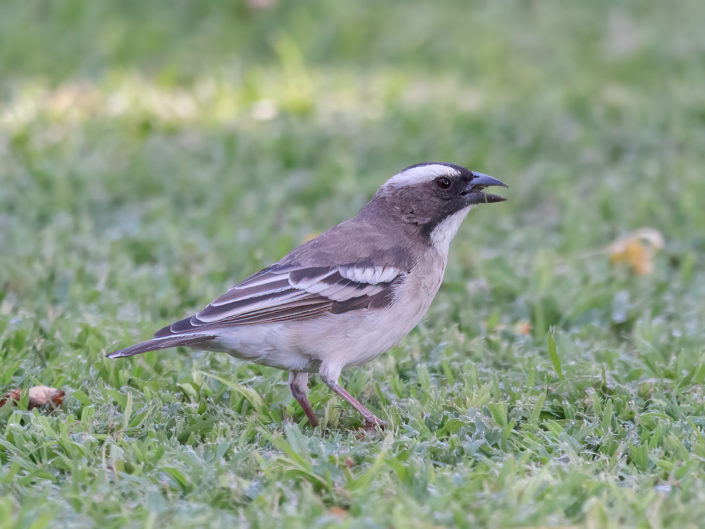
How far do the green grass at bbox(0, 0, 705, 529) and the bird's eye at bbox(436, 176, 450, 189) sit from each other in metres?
0.95

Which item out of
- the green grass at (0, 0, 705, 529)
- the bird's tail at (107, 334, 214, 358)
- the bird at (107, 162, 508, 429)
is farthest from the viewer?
the bird at (107, 162, 508, 429)

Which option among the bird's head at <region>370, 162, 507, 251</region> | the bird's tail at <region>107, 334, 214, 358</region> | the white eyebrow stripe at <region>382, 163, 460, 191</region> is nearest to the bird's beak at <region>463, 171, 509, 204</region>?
the bird's head at <region>370, 162, 507, 251</region>

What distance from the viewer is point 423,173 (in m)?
6.23

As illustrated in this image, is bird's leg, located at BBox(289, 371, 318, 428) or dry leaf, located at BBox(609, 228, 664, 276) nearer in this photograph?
bird's leg, located at BBox(289, 371, 318, 428)

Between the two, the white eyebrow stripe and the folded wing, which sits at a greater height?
the white eyebrow stripe

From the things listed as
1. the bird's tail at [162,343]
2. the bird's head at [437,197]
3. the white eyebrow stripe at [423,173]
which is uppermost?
the white eyebrow stripe at [423,173]

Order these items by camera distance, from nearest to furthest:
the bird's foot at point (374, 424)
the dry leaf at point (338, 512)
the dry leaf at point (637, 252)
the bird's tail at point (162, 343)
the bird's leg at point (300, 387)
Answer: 1. the dry leaf at point (338, 512)
2. the bird's tail at point (162, 343)
3. the bird's foot at point (374, 424)
4. the bird's leg at point (300, 387)
5. the dry leaf at point (637, 252)

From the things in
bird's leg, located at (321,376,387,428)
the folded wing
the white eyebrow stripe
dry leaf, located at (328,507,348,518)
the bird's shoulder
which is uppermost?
the white eyebrow stripe

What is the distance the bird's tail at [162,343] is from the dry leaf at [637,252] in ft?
11.9

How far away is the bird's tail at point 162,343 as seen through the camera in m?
5.16

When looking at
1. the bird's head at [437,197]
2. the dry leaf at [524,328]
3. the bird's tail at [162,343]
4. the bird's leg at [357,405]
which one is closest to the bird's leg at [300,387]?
the bird's leg at [357,405]

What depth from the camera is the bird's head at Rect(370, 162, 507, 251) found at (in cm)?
621

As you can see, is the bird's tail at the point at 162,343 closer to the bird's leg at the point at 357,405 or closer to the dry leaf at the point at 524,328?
the bird's leg at the point at 357,405

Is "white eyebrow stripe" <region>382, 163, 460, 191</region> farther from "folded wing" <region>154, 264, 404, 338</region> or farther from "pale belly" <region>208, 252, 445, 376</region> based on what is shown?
"pale belly" <region>208, 252, 445, 376</region>
